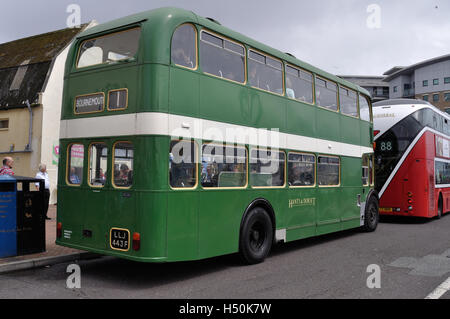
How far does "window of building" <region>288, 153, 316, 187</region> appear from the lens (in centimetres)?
898

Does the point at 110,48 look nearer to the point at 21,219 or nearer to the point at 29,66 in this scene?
the point at 21,219

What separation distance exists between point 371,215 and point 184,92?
27.3 ft

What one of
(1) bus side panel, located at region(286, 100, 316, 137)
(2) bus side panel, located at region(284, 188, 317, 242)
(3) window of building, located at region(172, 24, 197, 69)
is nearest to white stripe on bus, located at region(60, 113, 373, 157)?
(1) bus side panel, located at region(286, 100, 316, 137)

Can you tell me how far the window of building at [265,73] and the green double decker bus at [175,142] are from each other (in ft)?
0.07

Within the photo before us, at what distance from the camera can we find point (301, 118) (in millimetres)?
9344

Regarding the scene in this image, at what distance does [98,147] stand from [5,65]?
16090 mm

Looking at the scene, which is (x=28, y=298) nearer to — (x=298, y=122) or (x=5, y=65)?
(x=298, y=122)

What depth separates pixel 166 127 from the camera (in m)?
6.19

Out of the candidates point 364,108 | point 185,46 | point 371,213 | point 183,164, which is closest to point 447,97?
point 364,108

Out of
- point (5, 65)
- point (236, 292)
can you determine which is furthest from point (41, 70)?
point (236, 292)

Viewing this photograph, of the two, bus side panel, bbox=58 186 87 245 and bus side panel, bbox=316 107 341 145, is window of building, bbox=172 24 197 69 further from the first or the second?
bus side panel, bbox=316 107 341 145

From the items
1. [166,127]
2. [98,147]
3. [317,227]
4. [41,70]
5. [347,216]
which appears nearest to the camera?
[166,127]

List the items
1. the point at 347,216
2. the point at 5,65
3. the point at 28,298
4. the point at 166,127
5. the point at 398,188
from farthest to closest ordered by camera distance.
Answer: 1. the point at 5,65
2. the point at 398,188
3. the point at 347,216
4. the point at 166,127
5. the point at 28,298
